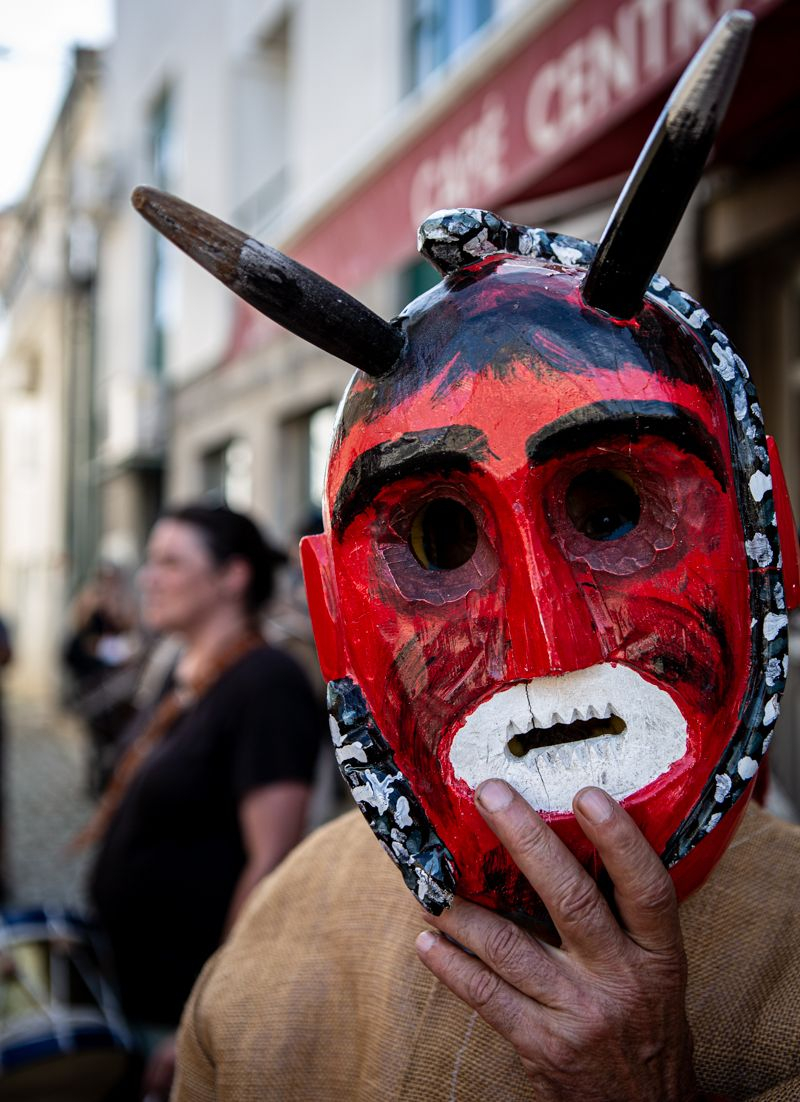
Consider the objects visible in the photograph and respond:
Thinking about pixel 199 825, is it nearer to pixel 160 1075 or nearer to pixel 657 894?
pixel 160 1075

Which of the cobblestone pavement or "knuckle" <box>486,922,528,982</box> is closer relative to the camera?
"knuckle" <box>486,922,528,982</box>

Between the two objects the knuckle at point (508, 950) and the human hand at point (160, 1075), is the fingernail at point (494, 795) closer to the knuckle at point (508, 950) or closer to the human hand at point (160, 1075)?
the knuckle at point (508, 950)

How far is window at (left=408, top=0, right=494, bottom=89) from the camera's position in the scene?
5828mm

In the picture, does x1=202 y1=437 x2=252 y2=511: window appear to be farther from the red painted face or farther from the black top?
the red painted face

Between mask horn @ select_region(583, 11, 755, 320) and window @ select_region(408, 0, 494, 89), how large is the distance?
5413 millimetres

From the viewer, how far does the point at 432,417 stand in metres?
0.96

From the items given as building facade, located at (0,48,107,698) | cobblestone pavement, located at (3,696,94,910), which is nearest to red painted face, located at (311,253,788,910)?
cobblestone pavement, located at (3,696,94,910)

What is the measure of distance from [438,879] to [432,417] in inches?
17.6

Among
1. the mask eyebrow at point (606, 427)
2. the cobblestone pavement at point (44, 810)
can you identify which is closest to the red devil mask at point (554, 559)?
the mask eyebrow at point (606, 427)

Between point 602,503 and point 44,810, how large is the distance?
778cm

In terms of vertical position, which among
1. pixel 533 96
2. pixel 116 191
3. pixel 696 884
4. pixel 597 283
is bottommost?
pixel 696 884

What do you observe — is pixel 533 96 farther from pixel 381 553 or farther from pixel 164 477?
pixel 164 477

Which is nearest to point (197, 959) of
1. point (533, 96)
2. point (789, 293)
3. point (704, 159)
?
point (704, 159)

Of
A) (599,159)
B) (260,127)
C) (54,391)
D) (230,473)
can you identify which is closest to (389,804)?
(599,159)
